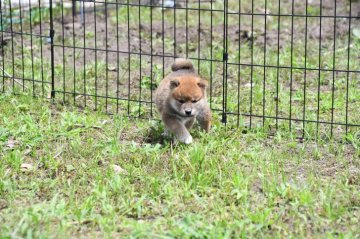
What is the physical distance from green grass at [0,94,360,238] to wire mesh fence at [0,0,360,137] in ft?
1.81

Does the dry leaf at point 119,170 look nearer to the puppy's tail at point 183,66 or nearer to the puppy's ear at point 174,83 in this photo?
the puppy's ear at point 174,83

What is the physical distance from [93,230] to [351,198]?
70.2 inches

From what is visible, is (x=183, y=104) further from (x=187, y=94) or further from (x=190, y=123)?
(x=190, y=123)

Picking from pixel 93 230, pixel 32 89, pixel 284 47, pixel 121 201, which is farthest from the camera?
pixel 284 47

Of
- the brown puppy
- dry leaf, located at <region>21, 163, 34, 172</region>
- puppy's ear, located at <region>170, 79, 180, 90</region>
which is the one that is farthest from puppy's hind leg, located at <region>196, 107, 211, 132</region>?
dry leaf, located at <region>21, 163, 34, 172</region>

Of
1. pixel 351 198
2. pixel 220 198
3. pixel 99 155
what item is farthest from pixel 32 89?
pixel 351 198

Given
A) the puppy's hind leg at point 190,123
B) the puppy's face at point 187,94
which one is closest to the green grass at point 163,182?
the puppy's hind leg at point 190,123

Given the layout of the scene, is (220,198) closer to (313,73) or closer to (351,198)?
(351,198)

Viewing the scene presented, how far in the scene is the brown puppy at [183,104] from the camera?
21.6 feet

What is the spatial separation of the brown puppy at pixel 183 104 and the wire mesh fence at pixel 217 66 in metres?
0.50

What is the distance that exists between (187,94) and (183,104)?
0.31 ft

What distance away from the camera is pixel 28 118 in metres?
7.23

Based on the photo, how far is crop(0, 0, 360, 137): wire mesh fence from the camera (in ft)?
24.3

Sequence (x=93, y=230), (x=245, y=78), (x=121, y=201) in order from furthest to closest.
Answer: (x=245, y=78)
(x=121, y=201)
(x=93, y=230)
